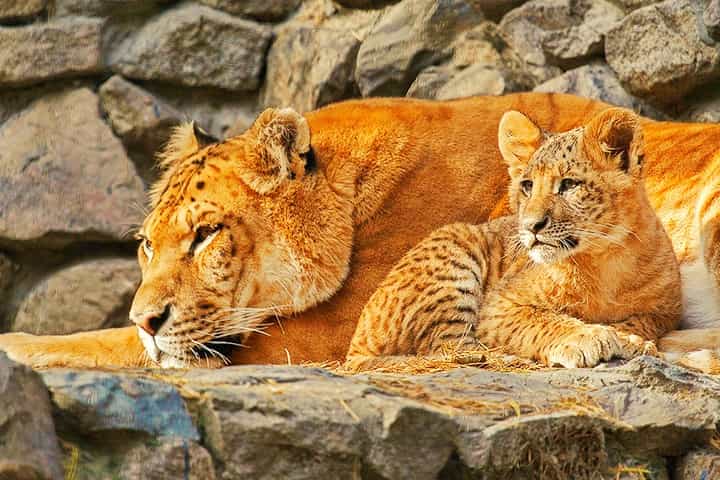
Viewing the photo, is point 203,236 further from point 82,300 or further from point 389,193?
point 82,300

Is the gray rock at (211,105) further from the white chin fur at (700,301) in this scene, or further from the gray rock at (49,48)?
the white chin fur at (700,301)

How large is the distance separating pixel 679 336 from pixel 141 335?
1944 mm

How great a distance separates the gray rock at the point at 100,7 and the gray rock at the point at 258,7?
27cm

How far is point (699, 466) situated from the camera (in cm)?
334

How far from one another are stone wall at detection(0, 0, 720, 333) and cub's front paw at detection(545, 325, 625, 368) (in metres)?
2.30

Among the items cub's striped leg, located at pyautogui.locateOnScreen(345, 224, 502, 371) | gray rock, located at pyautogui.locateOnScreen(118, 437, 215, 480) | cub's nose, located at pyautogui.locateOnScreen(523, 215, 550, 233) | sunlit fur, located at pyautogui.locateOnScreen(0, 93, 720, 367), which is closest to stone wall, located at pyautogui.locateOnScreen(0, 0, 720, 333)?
sunlit fur, located at pyautogui.locateOnScreen(0, 93, 720, 367)

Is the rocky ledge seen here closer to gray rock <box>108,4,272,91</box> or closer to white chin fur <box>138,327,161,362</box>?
white chin fur <box>138,327,161,362</box>

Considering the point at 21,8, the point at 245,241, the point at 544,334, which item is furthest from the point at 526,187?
the point at 21,8

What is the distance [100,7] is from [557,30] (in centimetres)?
235

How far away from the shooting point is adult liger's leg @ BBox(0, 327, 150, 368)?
201 inches

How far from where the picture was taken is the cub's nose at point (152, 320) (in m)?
4.59

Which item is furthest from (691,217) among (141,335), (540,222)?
(141,335)

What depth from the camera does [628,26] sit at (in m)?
5.73

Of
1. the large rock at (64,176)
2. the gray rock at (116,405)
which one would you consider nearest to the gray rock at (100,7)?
the large rock at (64,176)
